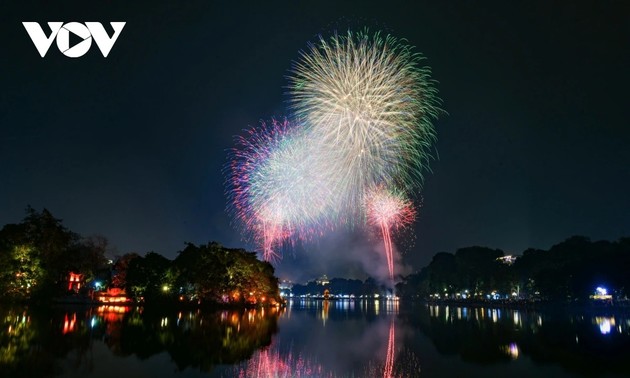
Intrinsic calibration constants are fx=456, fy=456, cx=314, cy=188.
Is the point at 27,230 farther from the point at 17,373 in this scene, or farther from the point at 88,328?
the point at 17,373

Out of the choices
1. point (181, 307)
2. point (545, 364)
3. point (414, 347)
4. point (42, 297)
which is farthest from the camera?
point (181, 307)

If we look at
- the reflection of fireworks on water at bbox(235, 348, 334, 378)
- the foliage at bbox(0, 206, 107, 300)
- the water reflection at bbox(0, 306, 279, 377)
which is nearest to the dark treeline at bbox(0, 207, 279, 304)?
the foliage at bbox(0, 206, 107, 300)

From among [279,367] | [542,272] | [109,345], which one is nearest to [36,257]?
[109,345]

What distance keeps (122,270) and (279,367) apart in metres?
74.9

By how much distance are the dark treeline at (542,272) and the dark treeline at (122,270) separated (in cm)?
5094

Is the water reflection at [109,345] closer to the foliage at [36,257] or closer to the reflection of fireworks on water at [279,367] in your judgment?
the reflection of fireworks on water at [279,367]

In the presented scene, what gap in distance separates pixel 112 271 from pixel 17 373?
80481mm

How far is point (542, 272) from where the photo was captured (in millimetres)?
85750

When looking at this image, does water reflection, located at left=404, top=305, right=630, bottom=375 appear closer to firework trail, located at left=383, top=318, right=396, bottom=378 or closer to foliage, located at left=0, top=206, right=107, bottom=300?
firework trail, located at left=383, top=318, right=396, bottom=378

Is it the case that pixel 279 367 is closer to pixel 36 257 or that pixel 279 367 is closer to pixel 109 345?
pixel 109 345

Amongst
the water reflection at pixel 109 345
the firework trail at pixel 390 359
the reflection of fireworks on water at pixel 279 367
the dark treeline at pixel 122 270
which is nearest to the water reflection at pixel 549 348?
the firework trail at pixel 390 359

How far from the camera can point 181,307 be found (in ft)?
204

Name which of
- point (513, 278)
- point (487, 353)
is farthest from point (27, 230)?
point (513, 278)

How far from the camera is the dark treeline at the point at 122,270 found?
48.3 metres
